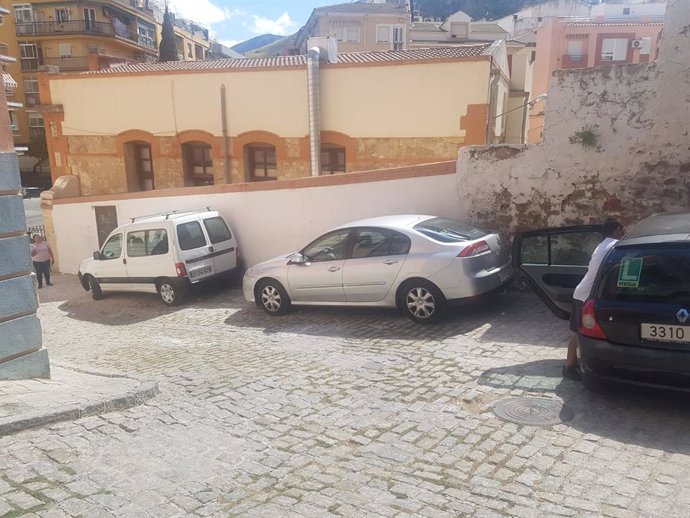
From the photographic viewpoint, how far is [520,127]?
26.5m

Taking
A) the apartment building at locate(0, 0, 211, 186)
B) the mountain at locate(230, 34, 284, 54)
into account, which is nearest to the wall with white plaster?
the apartment building at locate(0, 0, 211, 186)

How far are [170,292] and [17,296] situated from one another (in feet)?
18.9

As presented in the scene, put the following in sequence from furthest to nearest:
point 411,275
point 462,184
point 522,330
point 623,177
A: point 462,184 → point 623,177 → point 411,275 → point 522,330

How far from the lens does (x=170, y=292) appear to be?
10820mm

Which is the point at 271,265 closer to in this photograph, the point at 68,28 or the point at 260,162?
Answer: the point at 260,162

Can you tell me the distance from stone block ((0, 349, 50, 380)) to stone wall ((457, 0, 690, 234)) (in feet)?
22.4

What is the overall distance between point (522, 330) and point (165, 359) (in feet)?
15.1

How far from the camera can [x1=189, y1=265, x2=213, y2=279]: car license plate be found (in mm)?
10671

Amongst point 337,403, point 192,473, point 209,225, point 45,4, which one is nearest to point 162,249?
point 209,225

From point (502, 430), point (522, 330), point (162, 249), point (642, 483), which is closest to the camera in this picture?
point (642, 483)

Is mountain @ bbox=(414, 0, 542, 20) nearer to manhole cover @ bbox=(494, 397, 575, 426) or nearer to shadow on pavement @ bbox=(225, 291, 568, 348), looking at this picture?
shadow on pavement @ bbox=(225, 291, 568, 348)

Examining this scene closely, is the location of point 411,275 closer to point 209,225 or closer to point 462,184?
point 462,184

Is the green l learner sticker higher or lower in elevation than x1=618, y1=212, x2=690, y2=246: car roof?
lower

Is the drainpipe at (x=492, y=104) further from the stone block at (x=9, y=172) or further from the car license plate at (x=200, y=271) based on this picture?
the stone block at (x=9, y=172)
